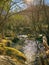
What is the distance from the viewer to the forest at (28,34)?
15322mm

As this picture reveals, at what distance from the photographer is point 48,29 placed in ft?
Result: 101

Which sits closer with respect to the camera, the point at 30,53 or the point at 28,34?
the point at 30,53

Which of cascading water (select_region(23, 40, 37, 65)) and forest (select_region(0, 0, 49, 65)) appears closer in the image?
forest (select_region(0, 0, 49, 65))

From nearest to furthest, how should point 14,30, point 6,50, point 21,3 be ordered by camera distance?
point 21,3
point 6,50
point 14,30

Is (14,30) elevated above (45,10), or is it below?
below

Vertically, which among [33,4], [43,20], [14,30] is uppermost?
[33,4]

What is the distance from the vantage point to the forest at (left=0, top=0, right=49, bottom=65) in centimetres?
1532

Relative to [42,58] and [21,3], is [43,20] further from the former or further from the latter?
[42,58]

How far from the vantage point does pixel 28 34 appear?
3497 cm

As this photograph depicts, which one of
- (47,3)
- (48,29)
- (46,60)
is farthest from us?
(48,29)

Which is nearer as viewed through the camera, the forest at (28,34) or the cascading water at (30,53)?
the forest at (28,34)

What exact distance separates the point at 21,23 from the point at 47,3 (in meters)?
28.0

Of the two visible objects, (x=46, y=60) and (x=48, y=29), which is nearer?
(x=46, y=60)

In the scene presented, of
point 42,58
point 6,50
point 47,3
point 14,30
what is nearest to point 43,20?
point 47,3
